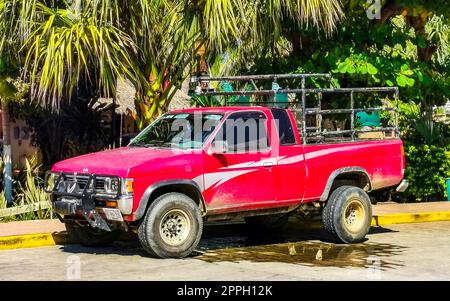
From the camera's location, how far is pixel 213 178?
38.7 ft

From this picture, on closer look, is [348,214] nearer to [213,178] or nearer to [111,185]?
[213,178]

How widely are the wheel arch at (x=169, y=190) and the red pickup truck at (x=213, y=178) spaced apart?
0.5 inches

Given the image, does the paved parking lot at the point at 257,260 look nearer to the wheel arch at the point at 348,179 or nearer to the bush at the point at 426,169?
the wheel arch at the point at 348,179

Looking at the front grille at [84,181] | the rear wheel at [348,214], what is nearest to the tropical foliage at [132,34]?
the front grille at [84,181]

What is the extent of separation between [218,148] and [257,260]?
5.18ft

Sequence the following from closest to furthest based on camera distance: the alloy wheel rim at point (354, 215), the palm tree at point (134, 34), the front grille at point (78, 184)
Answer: the front grille at point (78, 184) < the alloy wheel rim at point (354, 215) < the palm tree at point (134, 34)

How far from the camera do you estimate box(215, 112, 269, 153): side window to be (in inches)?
477

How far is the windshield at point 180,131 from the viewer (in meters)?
12.1

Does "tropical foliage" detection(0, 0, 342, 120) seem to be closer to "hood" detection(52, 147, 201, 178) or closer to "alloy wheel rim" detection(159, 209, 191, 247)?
"hood" detection(52, 147, 201, 178)

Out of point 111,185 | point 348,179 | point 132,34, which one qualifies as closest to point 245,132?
point 348,179

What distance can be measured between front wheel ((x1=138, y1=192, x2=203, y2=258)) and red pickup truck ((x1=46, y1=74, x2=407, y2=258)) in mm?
13

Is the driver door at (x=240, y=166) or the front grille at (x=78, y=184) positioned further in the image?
the driver door at (x=240, y=166)

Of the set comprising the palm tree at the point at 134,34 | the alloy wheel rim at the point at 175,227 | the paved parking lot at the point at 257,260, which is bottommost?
the paved parking lot at the point at 257,260
